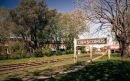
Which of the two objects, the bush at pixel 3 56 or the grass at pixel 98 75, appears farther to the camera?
the bush at pixel 3 56

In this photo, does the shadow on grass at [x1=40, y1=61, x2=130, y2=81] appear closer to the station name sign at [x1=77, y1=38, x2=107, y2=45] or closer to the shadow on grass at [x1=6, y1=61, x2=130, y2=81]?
the shadow on grass at [x1=6, y1=61, x2=130, y2=81]

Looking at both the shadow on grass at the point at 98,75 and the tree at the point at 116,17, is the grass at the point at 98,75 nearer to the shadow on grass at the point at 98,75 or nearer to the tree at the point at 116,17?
the shadow on grass at the point at 98,75

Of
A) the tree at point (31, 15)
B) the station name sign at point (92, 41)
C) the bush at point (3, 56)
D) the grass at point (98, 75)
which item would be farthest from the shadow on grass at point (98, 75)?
the tree at point (31, 15)

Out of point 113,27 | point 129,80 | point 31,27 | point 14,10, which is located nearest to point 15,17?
point 14,10

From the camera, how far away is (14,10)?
48250mm

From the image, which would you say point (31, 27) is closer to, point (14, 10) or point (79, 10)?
point (14, 10)

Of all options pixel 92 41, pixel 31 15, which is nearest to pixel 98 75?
pixel 92 41

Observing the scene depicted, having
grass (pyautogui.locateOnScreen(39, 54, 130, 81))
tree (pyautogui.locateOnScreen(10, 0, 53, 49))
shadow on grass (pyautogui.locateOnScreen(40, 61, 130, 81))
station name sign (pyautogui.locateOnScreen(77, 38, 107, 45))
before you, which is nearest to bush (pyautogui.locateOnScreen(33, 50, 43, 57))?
tree (pyautogui.locateOnScreen(10, 0, 53, 49))

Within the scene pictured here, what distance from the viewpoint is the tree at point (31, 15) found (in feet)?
155

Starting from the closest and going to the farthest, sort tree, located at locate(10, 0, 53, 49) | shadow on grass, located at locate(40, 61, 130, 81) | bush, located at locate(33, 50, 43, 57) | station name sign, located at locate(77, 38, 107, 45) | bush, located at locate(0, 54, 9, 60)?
1. shadow on grass, located at locate(40, 61, 130, 81)
2. station name sign, located at locate(77, 38, 107, 45)
3. bush, located at locate(0, 54, 9, 60)
4. bush, located at locate(33, 50, 43, 57)
5. tree, located at locate(10, 0, 53, 49)

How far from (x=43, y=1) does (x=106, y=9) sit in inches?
1022

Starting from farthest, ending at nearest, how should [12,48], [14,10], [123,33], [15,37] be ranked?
[15,37], [14,10], [12,48], [123,33]

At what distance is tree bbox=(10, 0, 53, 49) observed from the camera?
155ft

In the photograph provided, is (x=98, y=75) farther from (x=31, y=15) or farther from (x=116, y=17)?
(x=31, y=15)
